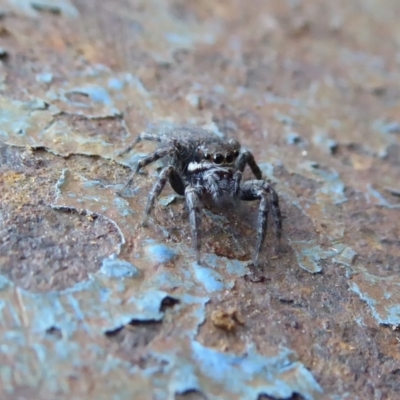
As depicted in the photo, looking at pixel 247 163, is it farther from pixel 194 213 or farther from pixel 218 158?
pixel 194 213

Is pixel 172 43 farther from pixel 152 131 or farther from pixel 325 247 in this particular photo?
pixel 325 247

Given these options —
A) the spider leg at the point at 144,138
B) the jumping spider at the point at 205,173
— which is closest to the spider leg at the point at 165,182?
the jumping spider at the point at 205,173

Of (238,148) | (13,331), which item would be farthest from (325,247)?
(13,331)

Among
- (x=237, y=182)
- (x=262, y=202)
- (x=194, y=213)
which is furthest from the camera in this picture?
(x=237, y=182)

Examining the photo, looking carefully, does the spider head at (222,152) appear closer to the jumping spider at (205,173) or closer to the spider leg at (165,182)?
the jumping spider at (205,173)

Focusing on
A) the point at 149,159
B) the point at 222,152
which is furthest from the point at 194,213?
the point at 222,152
